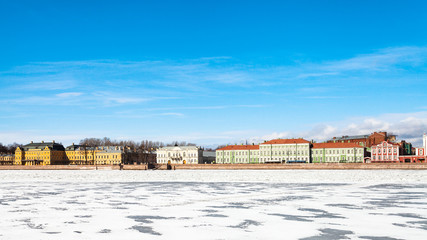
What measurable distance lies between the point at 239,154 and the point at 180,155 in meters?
19.7

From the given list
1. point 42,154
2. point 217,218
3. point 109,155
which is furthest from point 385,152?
point 42,154

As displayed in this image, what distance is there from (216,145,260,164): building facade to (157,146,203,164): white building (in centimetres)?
997

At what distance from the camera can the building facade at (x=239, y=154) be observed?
4304 inches

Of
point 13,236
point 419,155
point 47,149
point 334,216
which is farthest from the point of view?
point 47,149

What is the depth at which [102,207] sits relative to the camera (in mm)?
12836

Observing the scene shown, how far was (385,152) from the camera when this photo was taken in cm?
9788

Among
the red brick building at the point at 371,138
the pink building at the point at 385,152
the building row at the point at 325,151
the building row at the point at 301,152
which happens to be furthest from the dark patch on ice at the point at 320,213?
the red brick building at the point at 371,138

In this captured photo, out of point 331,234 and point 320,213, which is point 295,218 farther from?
point 331,234

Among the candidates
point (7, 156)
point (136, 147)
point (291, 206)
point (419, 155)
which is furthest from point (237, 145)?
point (291, 206)

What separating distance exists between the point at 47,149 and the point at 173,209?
440ft

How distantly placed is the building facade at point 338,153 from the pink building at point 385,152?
255 centimetres

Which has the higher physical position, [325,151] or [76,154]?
[325,151]

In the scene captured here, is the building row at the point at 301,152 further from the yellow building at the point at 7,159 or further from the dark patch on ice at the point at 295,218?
the dark patch on ice at the point at 295,218

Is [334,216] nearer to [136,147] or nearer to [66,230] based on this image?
[66,230]
